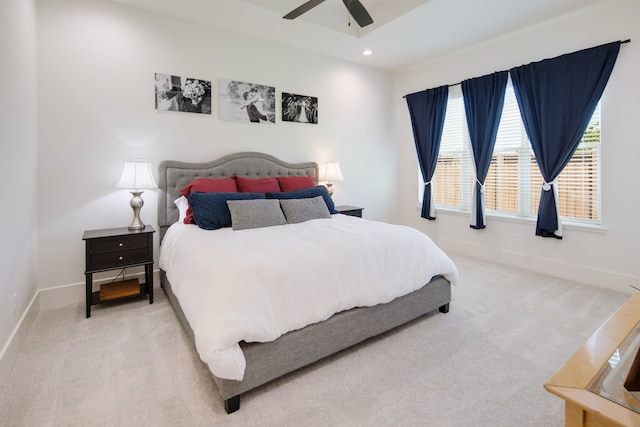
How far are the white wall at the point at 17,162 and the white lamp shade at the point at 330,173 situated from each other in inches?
119

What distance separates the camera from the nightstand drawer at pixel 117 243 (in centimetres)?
271

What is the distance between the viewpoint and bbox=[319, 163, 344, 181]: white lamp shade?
4.36 m

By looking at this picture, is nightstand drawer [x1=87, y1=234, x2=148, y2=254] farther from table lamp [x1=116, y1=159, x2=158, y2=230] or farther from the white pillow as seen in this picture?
the white pillow

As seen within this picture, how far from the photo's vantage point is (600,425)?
91 centimetres

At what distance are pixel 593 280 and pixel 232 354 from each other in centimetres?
382

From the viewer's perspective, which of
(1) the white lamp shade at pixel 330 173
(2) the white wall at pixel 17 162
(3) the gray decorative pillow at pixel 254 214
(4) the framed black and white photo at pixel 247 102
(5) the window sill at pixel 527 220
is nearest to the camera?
(2) the white wall at pixel 17 162

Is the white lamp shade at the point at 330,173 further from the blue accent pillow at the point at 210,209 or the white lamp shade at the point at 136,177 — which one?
the white lamp shade at the point at 136,177

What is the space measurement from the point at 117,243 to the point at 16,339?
93cm

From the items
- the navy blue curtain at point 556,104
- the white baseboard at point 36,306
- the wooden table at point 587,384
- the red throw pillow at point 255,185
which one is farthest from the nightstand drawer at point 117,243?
the navy blue curtain at point 556,104

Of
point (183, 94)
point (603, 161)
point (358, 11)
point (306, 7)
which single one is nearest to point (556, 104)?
point (603, 161)

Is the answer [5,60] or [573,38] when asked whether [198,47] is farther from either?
[573,38]

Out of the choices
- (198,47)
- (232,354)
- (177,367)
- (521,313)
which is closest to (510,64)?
(521,313)

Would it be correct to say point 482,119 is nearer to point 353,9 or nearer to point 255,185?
point 353,9

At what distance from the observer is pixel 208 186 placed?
3.31 metres
